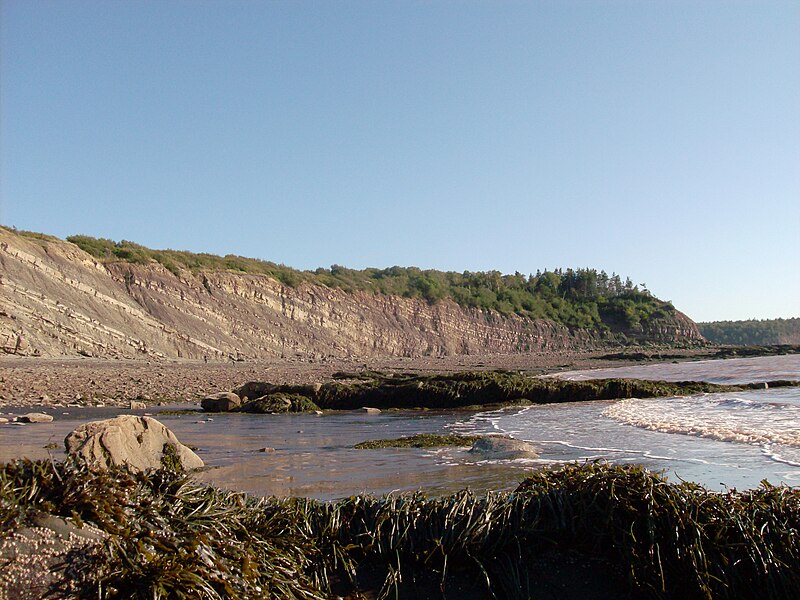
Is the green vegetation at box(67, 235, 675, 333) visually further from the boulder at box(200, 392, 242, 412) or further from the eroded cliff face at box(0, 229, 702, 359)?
the boulder at box(200, 392, 242, 412)

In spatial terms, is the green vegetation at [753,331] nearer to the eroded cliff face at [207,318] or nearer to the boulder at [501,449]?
the eroded cliff face at [207,318]

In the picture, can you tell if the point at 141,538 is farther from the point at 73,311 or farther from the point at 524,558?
the point at 73,311

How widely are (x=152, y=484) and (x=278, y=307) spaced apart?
47.1 metres

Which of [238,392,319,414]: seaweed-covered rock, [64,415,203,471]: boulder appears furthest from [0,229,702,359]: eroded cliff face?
[64,415,203,471]: boulder

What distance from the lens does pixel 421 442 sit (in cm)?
970

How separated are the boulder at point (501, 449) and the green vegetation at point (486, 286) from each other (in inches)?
1476

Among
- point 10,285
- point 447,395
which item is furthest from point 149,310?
point 447,395

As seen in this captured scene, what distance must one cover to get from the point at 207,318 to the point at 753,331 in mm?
150642

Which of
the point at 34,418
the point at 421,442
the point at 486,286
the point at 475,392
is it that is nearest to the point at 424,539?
the point at 421,442

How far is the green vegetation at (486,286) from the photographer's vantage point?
4800 cm

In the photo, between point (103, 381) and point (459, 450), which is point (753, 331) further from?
point (459, 450)

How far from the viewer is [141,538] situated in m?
2.78

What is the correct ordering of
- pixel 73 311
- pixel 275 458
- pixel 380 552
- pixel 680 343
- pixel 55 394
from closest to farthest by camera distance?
1. pixel 380 552
2. pixel 275 458
3. pixel 55 394
4. pixel 73 311
5. pixel 680 343

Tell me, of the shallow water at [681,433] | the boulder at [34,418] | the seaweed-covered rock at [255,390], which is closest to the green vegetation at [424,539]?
the shallow water at [681,433]
